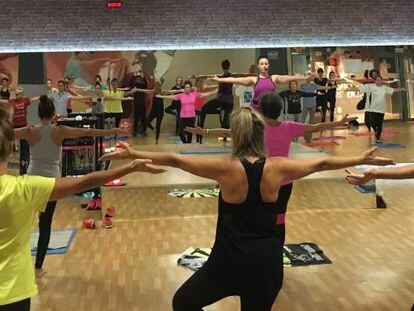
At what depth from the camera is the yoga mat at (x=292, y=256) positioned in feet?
13.6

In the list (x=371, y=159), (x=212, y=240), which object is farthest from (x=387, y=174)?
(x=212, y=240)

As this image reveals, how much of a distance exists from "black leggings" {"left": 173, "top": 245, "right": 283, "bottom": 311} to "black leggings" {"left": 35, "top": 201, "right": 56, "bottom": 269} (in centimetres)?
204

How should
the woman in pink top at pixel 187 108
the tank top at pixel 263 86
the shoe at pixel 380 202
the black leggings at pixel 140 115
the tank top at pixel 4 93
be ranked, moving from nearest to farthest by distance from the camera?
the tank top at pixel 263 86, the shoe at pixel 380 202, the woman in pink top at pixel 187 108, the tank top at pixel 4 93, the black leggings at pixel 140 115

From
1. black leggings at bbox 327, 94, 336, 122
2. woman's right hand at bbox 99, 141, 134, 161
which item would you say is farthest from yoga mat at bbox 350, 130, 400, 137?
woman's right hand at bbox 99, 141, 134, 161

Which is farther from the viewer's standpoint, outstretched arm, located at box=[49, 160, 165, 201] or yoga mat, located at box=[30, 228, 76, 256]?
yoga mat, located at box=[30, 228, 76, 256]

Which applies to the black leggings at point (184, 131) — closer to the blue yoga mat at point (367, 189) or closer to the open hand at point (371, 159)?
the blue yoga mat at point (367, 189)

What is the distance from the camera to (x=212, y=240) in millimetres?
4883

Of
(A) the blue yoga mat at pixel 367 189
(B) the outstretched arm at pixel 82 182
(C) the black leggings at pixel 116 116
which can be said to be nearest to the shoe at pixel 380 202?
(A) the blue yoga mat at pixel 367 189

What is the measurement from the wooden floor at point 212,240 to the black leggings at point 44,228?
0.51 ft

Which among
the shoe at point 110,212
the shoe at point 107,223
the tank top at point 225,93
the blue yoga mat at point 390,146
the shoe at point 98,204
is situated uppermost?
the tank top at point 225,93

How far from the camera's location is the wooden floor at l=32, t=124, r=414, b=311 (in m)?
3.46

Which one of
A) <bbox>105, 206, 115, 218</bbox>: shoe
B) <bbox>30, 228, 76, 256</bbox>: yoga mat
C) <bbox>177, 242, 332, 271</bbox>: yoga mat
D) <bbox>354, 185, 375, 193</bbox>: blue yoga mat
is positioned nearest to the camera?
<bbox>177, 242, 332, 271</bbox>: yoga mat

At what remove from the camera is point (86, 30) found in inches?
398

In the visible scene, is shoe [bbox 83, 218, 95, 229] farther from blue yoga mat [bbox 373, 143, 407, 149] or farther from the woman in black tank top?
blue yoga mat [bbox 373, 143, 407, 149]
